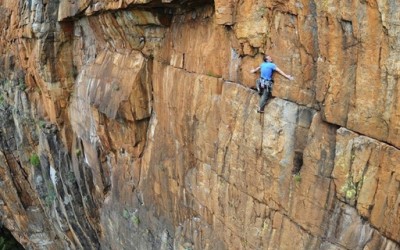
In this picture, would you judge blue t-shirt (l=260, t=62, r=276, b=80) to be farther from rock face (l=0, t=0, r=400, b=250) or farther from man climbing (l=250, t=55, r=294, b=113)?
rock face (l=0, t=0, r=400, b=250)

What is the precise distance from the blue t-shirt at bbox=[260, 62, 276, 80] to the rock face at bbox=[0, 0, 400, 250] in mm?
202

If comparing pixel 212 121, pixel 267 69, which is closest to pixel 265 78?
pixel 267 69

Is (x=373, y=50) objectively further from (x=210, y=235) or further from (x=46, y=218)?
(x=46, y=218)

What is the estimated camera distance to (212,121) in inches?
388

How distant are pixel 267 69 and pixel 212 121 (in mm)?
2352

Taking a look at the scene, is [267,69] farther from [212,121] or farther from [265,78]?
[212,121]

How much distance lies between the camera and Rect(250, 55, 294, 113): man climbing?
789 cm

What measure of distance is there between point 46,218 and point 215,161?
15610 millimetres

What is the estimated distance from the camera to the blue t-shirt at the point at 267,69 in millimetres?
7898

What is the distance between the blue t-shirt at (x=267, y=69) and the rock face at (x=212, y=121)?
0.66 feet

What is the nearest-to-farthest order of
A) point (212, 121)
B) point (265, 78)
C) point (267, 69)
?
1. point (267, 69)
2. point (265, 78)
3. point (212, 121)

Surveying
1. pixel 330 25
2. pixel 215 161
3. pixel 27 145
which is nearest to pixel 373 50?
pixel 330 25

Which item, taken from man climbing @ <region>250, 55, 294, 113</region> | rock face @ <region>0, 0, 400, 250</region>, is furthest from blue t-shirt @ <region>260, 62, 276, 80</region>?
rock face @ <region>0, 0, 400, 250</region>

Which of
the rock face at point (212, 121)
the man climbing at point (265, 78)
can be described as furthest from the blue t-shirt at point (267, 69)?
the rock face at point (212, 121)
